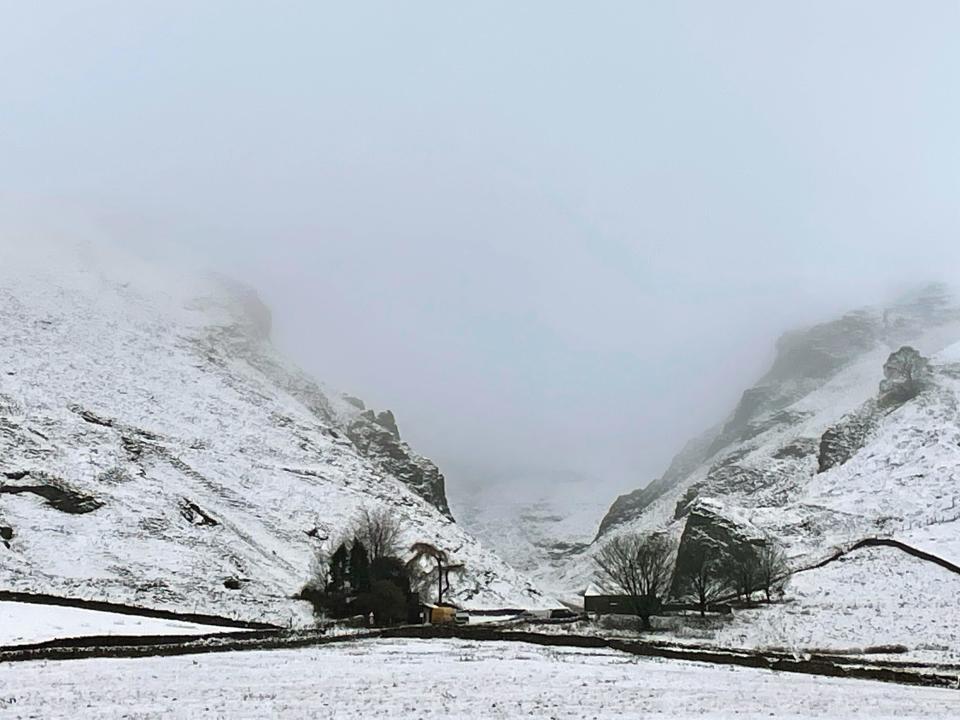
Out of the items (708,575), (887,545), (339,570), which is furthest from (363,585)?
(887,545)

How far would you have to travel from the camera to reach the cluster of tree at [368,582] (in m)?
50.0

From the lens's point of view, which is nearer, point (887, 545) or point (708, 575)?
point (887, 545)

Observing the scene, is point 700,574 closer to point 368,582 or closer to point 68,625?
point 368,582

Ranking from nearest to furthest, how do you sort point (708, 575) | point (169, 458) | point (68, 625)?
point (68, 625)
point (708, 575)
point (169, 458)

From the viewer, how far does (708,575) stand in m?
60.7

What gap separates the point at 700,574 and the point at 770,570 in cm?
470

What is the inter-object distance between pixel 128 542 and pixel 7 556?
26.7 ft

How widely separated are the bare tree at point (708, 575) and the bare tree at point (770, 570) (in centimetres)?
339

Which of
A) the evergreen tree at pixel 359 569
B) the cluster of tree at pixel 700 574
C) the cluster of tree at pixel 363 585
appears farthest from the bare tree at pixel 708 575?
the evergreen tree at pixel 359 569

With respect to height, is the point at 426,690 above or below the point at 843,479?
below

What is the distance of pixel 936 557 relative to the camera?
54469 millimetres

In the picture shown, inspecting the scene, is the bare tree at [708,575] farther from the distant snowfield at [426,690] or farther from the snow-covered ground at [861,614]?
the distant snowfield at [426,690]

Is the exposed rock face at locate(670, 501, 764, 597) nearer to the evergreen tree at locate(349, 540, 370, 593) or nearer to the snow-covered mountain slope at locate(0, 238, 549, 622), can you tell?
the snow-covered mountain slope at locate(0, 238, 549, 622)

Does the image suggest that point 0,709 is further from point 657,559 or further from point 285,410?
point 285,410
